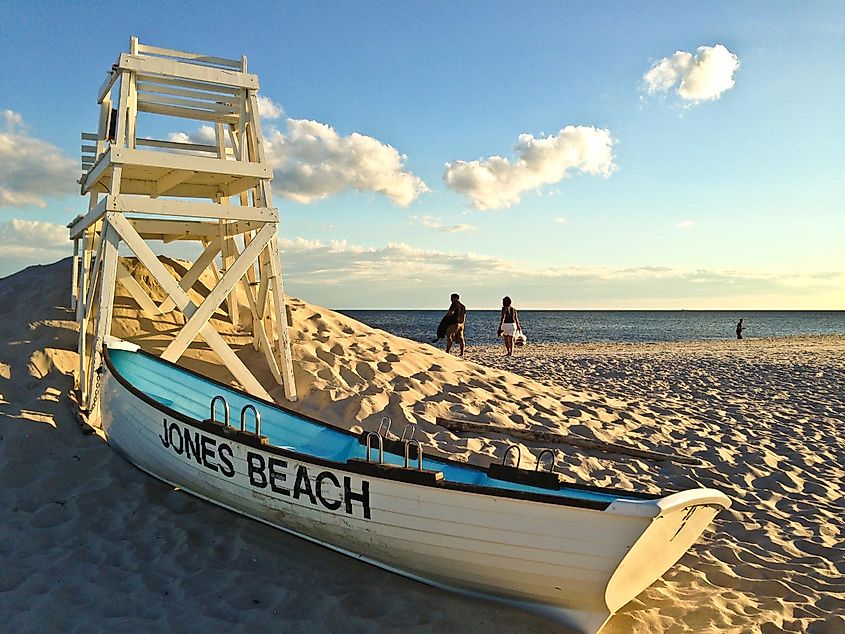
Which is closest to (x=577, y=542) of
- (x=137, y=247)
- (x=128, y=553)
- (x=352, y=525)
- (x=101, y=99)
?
(x=352, y=525)

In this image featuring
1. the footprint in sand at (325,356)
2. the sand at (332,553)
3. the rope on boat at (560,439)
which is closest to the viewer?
the sand at (332,553)

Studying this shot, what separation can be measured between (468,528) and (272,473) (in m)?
1.61

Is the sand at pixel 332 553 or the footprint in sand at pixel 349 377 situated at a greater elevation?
the footprint in sand at pixel 349 377

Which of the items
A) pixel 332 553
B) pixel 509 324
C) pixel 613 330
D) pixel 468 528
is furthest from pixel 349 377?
pixel 613 330

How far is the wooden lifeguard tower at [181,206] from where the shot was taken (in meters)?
6.99

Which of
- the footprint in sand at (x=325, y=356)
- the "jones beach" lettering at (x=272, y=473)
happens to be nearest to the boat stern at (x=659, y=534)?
A: the "jones beach" lettering at (x=272, y=473)

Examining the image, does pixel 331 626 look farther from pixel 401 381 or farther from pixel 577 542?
pixel 401 381

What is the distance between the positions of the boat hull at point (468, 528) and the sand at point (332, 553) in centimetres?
26

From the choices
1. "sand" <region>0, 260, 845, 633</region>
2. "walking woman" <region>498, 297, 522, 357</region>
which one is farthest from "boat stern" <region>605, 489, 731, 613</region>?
"walking woman" <region>498, 297, 522, 357</region>

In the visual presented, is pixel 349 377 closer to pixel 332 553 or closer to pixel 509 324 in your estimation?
pixel 332 553

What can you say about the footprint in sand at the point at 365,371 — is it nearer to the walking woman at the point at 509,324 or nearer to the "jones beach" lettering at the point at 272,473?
the "jones beach" lettering at the point at 272,473

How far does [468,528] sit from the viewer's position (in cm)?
376

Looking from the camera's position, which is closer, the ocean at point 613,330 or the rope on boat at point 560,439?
the rope on boat at point 560,439

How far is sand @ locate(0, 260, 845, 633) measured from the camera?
4109 millimetres
